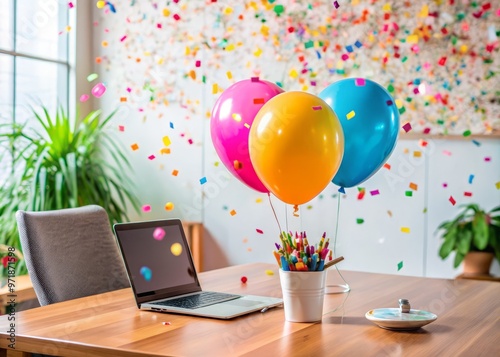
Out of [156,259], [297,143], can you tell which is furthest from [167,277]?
[297,143]

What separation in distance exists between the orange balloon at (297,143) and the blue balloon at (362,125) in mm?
316

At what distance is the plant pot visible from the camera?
411 cm

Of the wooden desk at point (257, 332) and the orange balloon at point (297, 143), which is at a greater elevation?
the orange balloon at point (297, 143)

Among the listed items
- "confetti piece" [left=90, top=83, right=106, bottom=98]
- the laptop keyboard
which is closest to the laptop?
the laptop keyboard

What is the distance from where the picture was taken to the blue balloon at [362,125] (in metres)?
2.48

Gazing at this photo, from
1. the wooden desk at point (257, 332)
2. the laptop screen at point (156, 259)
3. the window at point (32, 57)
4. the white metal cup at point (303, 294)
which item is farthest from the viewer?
the window at point (32, 57)

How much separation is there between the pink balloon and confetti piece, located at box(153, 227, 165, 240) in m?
0.34

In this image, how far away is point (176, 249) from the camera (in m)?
2.49

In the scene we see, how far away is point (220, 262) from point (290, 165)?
3.11 m

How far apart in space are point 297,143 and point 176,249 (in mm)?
672

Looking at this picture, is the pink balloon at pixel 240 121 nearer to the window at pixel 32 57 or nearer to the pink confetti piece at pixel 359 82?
the pink confetti piece at pixel 359 82

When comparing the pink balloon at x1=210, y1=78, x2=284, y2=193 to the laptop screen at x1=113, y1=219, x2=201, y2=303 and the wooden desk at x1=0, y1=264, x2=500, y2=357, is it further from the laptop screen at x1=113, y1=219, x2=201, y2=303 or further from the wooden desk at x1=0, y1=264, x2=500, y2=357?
the wooden desk at x1=0, y1=264, x2=500, y2=357

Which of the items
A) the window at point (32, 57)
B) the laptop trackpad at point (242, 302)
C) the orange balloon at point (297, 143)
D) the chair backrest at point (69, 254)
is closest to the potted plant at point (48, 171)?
the window at point (32, 57)

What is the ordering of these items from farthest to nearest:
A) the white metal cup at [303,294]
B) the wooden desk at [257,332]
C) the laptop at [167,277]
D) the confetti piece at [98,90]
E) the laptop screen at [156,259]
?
the confetti piece at [98,90] < the laptop screen at [156,259] < the laptop at [167,277] < the white metal cup at [303,294] < the wooden desk at [257,332]
